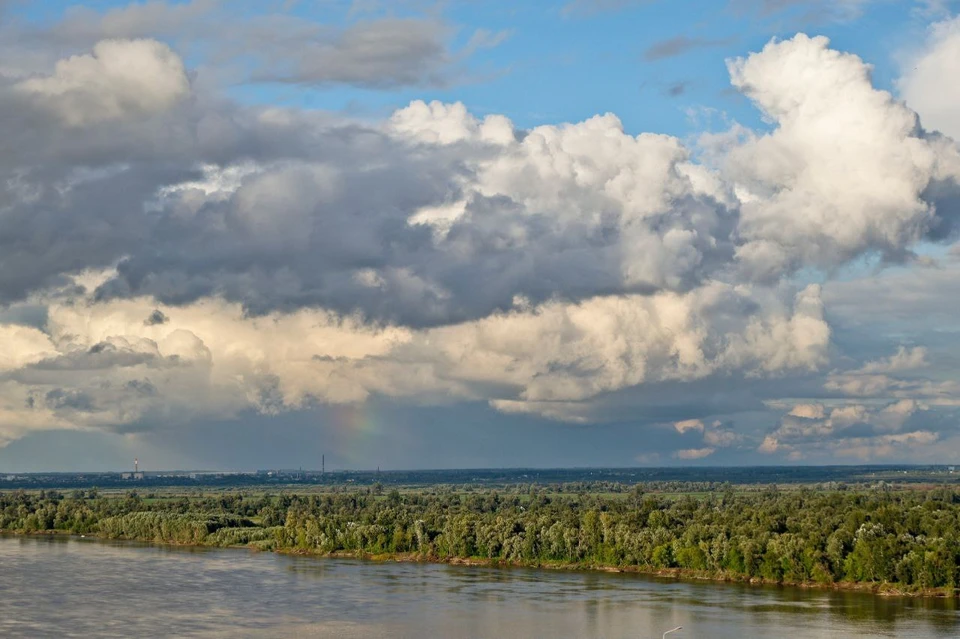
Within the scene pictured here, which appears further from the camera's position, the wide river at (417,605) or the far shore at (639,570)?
the far shore at (639,570)

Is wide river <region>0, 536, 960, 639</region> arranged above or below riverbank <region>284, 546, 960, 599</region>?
below

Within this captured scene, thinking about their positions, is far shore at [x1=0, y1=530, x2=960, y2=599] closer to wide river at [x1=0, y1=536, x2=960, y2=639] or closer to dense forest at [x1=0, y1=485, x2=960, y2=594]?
dense forest at [x1=0, y1=485, x2=960, y2=594]

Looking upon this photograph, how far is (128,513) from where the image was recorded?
14912 cm

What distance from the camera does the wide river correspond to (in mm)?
66812

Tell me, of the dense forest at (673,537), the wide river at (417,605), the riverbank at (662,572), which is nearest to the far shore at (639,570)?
the riverbank at (662,572)

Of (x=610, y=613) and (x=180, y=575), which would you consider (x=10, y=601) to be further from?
(x=610, y=613)

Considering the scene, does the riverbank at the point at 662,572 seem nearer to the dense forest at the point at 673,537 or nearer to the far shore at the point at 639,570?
the far shore at the point at 639,570

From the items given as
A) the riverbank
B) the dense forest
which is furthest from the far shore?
the dense forest

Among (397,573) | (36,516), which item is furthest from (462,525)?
(36,516)

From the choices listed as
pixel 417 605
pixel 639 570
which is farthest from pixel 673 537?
pixel 417 605

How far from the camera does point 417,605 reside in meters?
76.8

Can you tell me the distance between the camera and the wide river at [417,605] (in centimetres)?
6681

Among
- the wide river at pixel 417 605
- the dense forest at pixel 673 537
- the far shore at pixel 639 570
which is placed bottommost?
the wide river at pixel 417 605

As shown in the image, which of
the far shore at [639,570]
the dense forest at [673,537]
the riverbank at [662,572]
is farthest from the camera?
the dense forest at [673,537]
